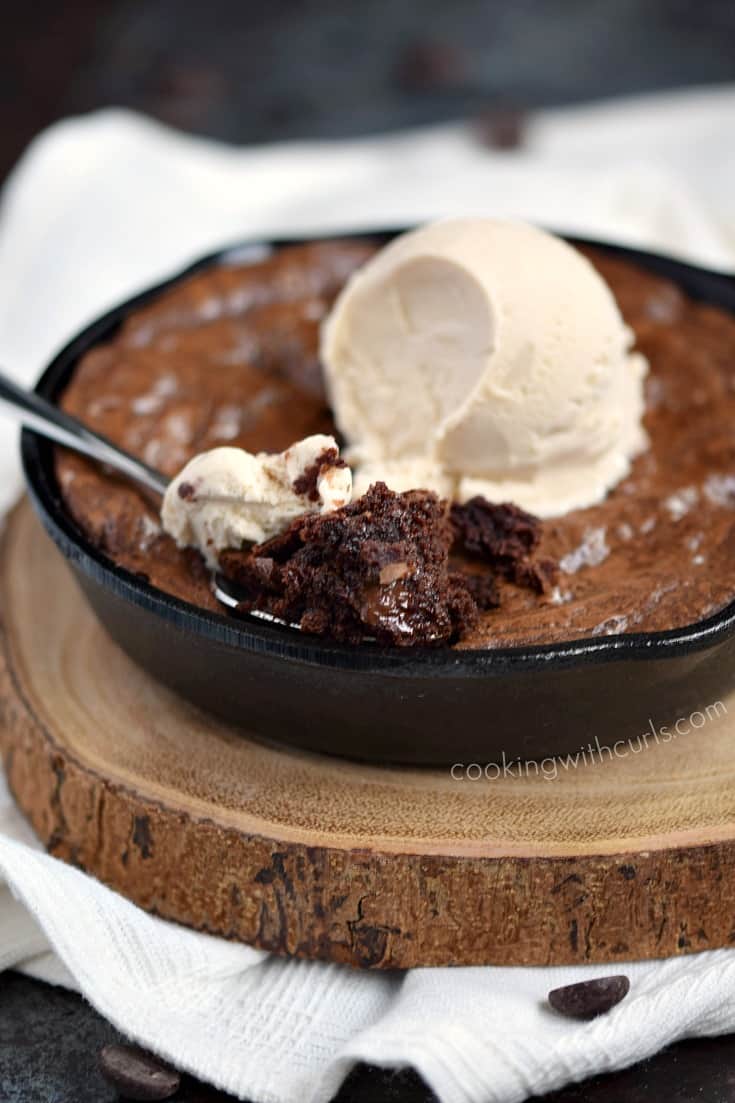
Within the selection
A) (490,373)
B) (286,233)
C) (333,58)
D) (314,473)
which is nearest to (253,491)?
(314,473)

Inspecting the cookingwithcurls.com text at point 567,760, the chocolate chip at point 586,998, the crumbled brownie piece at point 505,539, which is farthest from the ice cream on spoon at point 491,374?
the chocolate chip at point 586,998

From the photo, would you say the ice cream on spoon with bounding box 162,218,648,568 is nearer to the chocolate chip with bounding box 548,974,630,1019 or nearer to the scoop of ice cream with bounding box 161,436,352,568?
the scoop of ice cream with bounding box 161,436,352,568

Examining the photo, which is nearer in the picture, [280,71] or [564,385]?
[564,385]

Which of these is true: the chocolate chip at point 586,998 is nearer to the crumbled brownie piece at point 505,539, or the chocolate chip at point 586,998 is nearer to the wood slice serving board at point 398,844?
the wood slice serving board at point 398,844

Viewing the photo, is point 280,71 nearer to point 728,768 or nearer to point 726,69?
point 726,69

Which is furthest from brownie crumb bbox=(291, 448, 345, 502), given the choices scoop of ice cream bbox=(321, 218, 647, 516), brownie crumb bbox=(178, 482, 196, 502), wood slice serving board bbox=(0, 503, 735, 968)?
wood slice serving board bbox=(0, 503, 735, 968)

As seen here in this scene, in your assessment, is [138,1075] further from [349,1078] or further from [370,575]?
[370,575]

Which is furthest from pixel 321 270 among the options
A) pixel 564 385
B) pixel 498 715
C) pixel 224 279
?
pixel 498 715
